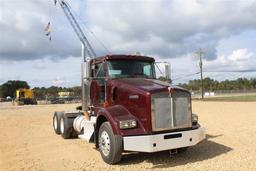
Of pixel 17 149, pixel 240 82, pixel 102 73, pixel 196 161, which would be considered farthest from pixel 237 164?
pixel 240 82

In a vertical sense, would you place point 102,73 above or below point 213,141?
above

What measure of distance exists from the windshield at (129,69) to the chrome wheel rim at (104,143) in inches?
64.3

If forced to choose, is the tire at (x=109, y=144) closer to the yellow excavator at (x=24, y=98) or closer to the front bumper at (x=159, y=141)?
the front bumper at (x=159, y=141)

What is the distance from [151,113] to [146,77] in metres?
2.14

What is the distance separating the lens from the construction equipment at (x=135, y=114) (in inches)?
318

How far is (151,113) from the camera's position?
809cm

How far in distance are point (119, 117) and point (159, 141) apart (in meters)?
1.11

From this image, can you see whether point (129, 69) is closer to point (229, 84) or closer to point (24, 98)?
point (24, 98)

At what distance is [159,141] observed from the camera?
26.0 feet

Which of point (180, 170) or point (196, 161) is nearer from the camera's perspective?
point (180, 170)

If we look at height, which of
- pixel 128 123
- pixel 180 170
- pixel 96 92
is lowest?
pixel 180 170

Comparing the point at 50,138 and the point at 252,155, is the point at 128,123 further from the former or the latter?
the point at 50,138

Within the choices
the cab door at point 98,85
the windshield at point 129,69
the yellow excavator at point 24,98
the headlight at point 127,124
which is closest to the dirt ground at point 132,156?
the headlight at point 127,124

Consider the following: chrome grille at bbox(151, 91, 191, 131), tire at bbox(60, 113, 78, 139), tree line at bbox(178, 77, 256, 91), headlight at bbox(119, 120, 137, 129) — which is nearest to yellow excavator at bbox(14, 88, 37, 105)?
tire at bbox(60, 113, 78, 139)
